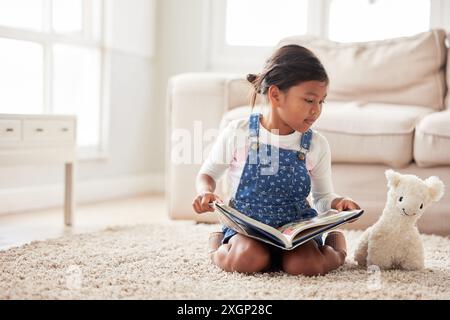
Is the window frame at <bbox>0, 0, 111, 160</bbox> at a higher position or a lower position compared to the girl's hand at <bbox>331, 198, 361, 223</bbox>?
higher

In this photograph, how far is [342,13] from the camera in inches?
140

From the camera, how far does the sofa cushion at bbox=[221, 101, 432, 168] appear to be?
7.24 feet

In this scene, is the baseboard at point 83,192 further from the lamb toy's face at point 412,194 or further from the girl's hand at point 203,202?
the lamb toy's face at point 412,194

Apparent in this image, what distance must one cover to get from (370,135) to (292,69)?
2.58 ft

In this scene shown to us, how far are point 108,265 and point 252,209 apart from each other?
0.41 meters

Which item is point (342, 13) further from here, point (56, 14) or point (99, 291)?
point (99, 291)

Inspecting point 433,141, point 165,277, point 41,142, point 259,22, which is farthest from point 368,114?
point 259,22

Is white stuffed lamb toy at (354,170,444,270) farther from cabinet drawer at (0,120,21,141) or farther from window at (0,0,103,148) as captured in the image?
window at (0,0,103,148)

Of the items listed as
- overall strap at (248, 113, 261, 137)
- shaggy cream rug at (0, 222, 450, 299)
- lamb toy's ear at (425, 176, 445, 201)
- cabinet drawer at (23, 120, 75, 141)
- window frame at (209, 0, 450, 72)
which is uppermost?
window frame at (209, 0, 450, 72)

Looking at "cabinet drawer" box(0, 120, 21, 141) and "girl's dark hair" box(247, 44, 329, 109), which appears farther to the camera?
"cabinet drawer" box(0, 120, 21, 141)

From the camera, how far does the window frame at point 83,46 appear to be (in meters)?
2.86

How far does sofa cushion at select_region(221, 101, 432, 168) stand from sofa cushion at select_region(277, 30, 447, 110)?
16.8 inches

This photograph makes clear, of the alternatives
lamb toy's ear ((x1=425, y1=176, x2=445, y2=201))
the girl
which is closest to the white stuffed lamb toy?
lamb toy's ear ((x1=425, y1=176, x2=445, y2=201))

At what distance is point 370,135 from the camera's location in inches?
87.7
